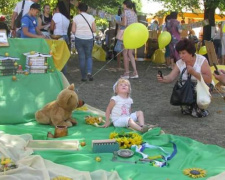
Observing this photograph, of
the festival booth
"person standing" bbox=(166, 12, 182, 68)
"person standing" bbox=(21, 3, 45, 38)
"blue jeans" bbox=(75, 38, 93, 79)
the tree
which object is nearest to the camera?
the festival booth

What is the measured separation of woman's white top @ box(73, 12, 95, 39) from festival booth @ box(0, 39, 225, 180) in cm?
276

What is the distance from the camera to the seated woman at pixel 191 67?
539cm

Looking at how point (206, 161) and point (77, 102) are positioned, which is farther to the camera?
point (77, 102)

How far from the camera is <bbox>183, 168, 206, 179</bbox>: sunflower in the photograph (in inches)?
125

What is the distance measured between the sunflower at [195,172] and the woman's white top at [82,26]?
5.16 metres

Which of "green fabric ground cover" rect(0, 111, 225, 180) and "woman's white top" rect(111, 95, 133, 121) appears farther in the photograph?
"woman's white top" rect(111, 95, 133, 121)

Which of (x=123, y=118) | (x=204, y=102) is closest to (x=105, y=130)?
(x=123, y=118)

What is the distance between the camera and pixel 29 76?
5.27 meters

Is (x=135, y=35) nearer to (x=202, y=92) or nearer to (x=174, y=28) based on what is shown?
(x=202, y=92)

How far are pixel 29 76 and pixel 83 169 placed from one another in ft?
7.82

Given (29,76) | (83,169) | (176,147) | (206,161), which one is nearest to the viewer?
(83,169)

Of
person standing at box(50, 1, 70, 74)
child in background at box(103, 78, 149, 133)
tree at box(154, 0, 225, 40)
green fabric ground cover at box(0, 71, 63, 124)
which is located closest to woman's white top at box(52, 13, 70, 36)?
person standing at box(50, 1, 70, 74)

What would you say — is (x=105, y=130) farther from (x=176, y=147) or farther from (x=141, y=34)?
(x=141, y=34)

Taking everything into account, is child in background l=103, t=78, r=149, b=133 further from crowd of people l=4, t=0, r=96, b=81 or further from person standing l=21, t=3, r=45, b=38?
crowd of people l=4, t=0, r=96, b=81
